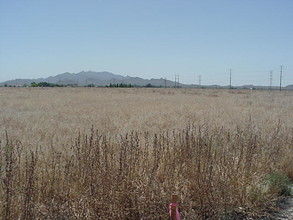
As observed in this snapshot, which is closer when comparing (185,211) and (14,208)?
(14,208)

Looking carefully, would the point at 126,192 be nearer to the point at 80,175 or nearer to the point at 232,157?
the point at 80,175

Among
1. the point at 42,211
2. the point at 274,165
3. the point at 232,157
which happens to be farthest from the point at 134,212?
the point at 274,165

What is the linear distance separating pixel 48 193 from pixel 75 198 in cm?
48

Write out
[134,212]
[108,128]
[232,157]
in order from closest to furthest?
[134,212], [232,157], [108,128]

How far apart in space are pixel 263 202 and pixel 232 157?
111cm

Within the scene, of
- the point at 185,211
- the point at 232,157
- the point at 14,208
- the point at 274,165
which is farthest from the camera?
the point at 274,165

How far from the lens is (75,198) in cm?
390

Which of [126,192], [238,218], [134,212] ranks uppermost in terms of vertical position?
[126,192]

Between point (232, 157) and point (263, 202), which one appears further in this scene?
point (232, 157)

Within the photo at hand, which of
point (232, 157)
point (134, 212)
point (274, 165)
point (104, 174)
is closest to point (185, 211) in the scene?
point (134, 212)

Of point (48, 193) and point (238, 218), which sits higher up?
point (48, 193)

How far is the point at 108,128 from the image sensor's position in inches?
416

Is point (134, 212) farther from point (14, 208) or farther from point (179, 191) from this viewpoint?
point (14, 208)

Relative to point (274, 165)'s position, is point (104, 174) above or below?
above
